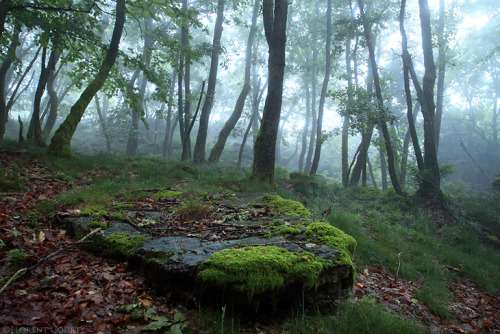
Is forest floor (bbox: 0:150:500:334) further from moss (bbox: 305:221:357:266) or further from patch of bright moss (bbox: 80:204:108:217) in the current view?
moss (bbox: 305:221:357:266)

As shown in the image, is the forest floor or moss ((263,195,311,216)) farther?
moss ((263,195,311,216))

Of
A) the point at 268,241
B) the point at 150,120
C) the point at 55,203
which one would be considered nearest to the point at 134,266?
the point at 268,241

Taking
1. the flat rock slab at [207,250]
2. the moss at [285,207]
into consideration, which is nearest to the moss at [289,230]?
the flat rock slab at [207,250]

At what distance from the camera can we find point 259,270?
2105 millimetres

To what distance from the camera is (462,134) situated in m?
26.4

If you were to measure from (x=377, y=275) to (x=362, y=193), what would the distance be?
7419mm

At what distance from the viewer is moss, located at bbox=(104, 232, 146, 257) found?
270cm

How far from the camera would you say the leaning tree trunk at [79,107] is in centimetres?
734

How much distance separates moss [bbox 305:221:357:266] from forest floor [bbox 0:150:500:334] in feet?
Result: 2.03

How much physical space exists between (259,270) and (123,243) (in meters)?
1.67

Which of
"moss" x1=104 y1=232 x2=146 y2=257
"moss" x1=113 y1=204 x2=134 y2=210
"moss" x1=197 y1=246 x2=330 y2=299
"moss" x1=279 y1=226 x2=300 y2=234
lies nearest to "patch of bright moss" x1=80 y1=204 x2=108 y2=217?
"moss" x1=113 y1=204 x2=134 y2=210

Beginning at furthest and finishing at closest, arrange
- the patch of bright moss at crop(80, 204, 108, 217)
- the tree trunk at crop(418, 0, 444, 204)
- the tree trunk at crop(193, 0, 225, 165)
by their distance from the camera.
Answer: the tree trunk at crop(193, 0, 225, 165), the tree trunk at crop(418, 0, 444, 204), the patch of bright moss at crop(80, 204, 108, 217)

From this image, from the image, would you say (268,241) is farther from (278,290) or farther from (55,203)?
(55,203)

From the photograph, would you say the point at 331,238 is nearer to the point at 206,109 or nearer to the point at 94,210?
the point at 94,210
